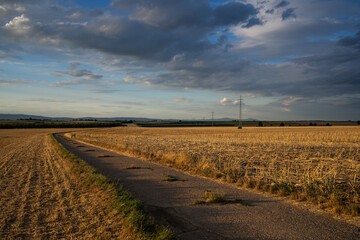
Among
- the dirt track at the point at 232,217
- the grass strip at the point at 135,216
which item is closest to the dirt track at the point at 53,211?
the grass strip at the point at 135,216

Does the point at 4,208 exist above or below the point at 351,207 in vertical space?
below

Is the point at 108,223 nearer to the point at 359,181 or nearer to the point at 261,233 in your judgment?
the point at 261,233

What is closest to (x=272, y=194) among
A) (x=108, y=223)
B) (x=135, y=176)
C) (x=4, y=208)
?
(x=108, y=223)

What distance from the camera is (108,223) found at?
6.27 m

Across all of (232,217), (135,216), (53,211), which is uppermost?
(135,216)

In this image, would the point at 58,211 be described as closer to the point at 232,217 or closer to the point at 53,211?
the point at 53,211

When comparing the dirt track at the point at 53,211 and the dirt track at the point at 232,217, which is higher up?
the dirt track at the point at 232,217

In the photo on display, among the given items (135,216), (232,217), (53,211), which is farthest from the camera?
(53,211)

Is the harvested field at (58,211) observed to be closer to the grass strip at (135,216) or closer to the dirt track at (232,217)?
the grass strip at (135,216)

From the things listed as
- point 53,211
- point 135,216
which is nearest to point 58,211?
point 53,211

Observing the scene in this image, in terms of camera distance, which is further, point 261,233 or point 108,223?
point 108,223

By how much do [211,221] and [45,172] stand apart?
11.1 meters

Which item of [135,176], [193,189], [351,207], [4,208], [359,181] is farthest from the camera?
[135,176]

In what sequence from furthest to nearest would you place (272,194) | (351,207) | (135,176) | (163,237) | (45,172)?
(45,172), (135,176), (272,194), (351,207), (163,237)
